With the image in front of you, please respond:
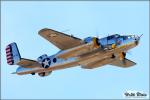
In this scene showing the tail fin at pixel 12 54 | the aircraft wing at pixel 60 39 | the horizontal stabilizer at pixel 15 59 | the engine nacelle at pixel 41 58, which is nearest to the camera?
the aircraft wing at pixel 60 39

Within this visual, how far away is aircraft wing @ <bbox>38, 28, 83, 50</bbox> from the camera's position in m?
56.2

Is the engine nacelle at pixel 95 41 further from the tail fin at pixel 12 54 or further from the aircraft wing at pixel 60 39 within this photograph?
the tail fin at pixel 12 54

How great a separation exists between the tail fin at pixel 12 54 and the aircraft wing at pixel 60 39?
6.32 m

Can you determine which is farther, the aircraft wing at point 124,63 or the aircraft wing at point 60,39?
the aircraft wing at point 124,63

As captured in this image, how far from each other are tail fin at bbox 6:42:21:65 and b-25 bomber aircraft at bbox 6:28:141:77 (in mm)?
1095

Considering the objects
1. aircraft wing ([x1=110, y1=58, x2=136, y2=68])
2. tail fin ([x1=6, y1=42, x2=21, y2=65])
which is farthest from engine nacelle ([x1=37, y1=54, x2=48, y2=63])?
aircraft wing ([x1=110, y1=58, x2=136, y2=68])

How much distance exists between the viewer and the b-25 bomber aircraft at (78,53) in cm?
5628

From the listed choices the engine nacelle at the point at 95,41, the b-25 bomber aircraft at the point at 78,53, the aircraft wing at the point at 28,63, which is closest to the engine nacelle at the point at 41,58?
the b-25 bomber aircraft at the point at 78,53

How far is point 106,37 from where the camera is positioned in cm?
5691

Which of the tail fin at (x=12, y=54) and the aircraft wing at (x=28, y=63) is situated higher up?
the tail fin at (x=12, y=54)

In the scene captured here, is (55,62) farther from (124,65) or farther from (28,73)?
A: (124,65)

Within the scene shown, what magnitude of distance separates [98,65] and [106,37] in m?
3.60

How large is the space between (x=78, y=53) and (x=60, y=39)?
Result: 235 centimetres

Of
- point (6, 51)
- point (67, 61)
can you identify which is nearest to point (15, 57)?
point (6, 51)
